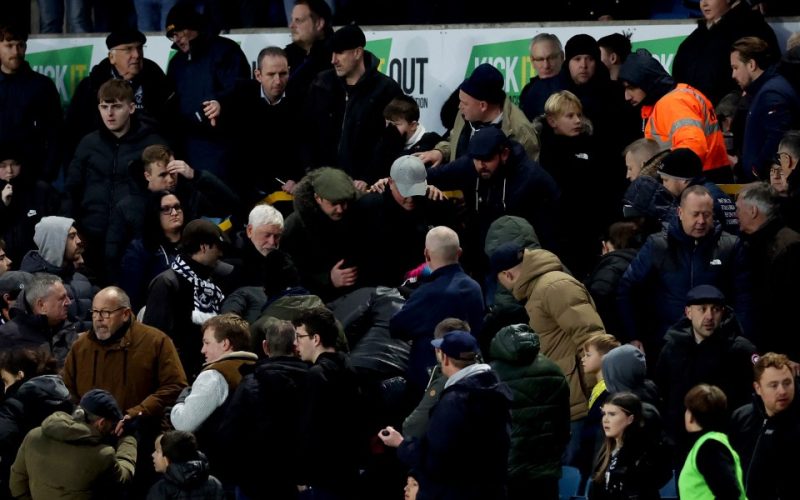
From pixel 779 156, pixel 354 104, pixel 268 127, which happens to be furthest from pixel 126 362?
pixel 779 156

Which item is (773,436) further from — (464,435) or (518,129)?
(518,129)

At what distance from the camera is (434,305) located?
35.6 ft

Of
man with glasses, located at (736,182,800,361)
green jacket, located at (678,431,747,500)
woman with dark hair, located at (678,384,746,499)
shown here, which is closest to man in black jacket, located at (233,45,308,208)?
man with glasses, located at (736,182,800,361)

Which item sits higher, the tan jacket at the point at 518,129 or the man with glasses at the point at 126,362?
the tan jacket at the point at 518,129

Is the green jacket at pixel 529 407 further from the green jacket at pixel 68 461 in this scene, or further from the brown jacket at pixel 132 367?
the green jacket at pixel 68 461

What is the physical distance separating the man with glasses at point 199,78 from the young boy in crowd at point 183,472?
15.2ft

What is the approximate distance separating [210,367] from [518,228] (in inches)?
91.2

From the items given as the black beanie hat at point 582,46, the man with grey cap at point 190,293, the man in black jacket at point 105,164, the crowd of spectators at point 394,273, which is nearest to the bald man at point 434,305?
the crowd of spectators at point 394,273

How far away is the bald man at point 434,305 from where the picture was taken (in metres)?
10.9

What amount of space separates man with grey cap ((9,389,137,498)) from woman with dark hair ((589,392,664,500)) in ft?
9.28

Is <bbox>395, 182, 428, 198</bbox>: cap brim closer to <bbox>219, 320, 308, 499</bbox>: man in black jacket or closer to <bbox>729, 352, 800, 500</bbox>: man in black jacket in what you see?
<bbox>219, 320, 308, 499</bbox>: man in black jacket

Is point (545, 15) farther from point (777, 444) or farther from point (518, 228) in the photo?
point (777, 444)

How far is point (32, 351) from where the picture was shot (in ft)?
36.9

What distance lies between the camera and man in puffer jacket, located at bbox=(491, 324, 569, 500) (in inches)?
403
